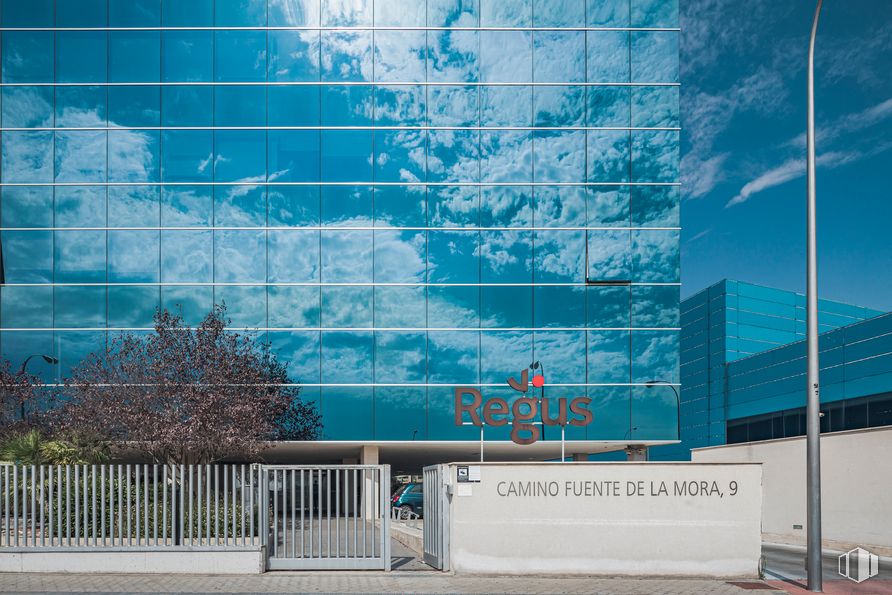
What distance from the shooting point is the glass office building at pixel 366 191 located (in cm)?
3275

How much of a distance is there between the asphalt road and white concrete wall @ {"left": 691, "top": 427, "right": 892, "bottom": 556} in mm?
1590

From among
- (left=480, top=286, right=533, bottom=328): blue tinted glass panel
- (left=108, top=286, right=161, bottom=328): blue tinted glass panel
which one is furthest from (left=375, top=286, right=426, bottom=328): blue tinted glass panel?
(left=108, top=286, right=161, bottom=328): blue tinted glass panel

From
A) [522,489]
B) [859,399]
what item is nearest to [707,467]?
[522,489]

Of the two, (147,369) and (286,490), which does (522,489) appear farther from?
(147,369)

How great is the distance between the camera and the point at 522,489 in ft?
51.5

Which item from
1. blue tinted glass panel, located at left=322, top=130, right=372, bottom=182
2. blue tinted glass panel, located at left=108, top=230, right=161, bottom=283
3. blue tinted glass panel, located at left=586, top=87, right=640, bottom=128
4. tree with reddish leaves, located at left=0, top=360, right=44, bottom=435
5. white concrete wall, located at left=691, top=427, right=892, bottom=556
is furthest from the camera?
blue tinted glass panel, located at left=586, top=87, right=640, bottom=128

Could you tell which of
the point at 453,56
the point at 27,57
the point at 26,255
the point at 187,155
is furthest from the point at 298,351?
the point at 27,57

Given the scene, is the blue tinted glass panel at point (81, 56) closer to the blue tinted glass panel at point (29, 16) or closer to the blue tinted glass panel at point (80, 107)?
the blue tinted glass panel at point (80, 107)

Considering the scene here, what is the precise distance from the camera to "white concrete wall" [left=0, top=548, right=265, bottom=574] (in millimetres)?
15430

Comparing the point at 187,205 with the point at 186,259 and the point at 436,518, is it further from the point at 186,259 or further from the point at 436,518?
the point at 436,518

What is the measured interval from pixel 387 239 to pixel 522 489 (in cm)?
1889

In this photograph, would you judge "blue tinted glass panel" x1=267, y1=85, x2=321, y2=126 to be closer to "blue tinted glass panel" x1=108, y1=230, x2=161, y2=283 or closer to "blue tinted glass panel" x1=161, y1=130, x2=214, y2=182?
"blue tinted glass panel" x1=161, y1=130, x2=214, y2=182

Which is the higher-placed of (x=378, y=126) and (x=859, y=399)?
(x=378, y=126)

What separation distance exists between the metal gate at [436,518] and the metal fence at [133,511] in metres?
3.30
